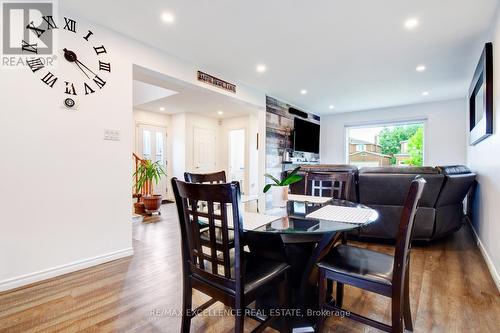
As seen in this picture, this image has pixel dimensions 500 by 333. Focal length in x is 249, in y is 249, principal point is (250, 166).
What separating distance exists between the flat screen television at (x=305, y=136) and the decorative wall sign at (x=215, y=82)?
2.37 meters

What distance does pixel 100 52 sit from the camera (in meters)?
2.53

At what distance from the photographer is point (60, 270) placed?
226 centimetres

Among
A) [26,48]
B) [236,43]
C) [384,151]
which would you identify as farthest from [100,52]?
[384,151]

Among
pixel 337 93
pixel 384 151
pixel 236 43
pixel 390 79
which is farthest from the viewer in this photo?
pixel 384 151

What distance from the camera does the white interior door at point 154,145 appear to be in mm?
6223

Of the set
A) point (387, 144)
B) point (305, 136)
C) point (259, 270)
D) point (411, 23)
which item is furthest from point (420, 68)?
point (259, 270)

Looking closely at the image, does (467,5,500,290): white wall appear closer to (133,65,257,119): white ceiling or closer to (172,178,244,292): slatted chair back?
(172,178,244,292): slatted chair back

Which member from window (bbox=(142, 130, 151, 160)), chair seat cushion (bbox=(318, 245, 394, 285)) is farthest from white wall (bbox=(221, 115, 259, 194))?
chair seat cushion (bbox=(318, 245, 394, 285))

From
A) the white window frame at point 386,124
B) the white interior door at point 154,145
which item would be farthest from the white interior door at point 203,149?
the white window frame at point 386,124

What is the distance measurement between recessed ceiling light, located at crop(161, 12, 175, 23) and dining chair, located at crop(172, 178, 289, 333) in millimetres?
1959

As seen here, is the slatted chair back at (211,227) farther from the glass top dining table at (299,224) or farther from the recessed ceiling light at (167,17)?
the recessed ceiling light at (167,17)

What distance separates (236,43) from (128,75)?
4.26 feet

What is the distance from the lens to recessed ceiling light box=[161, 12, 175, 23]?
240 cm

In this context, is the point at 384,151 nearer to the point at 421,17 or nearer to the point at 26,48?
the point at 421,17
